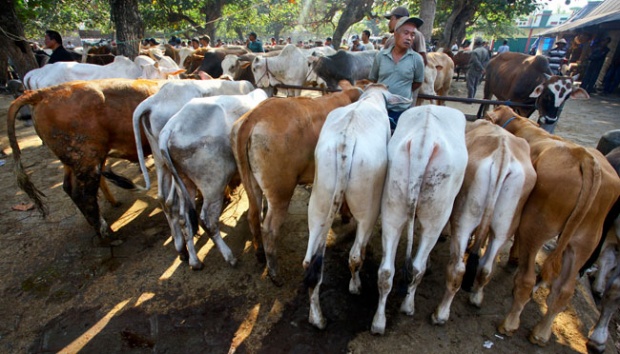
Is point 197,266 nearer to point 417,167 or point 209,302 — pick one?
point 209,302

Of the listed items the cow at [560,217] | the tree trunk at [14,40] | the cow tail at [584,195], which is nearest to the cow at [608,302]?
the cow at [560,217]

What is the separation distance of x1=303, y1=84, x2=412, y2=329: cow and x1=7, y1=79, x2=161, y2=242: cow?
8.84ft

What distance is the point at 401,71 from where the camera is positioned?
420 cm

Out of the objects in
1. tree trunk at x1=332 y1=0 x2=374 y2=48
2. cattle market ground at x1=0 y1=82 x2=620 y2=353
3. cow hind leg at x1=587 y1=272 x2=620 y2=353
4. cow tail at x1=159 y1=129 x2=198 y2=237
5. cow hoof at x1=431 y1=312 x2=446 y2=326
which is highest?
tree trunk at x1=332 y1=0 x2=374 y2=48

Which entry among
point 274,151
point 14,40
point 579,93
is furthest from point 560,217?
point 14,40

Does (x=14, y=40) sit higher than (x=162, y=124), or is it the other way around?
(x=14, y=40)

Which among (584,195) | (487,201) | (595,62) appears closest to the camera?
(584,195)

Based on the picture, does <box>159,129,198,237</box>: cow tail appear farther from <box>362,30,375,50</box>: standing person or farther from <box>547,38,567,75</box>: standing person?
<box>547,38,567,75</box>: standing person

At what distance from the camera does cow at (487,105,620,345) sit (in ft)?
7.32

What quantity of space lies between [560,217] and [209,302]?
3169 millimetres

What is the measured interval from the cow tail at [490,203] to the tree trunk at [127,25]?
8837 millimetres

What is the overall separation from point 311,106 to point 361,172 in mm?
1235

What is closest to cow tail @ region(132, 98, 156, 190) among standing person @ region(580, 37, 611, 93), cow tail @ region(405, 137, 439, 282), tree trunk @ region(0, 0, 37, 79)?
cow tail @ region(405, 137, 439, 282)

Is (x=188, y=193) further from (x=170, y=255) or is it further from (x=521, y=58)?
(x=521, y=58)
